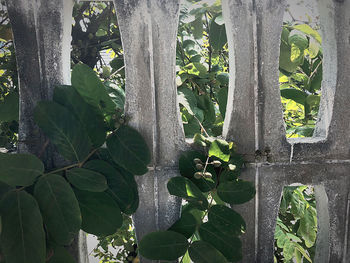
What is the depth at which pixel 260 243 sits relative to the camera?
84 cm

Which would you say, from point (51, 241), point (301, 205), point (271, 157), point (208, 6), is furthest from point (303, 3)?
point (51, 241)

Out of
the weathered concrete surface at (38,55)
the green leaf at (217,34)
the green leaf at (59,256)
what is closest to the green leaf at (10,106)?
the weathered concrete surface at (38,55)

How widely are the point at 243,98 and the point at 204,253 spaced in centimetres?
37

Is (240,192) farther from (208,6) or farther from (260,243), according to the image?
(208,6)

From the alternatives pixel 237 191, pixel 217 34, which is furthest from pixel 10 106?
pixel 217 34

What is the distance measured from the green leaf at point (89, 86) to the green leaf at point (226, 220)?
1.14ft

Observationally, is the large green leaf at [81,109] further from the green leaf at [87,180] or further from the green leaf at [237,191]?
the green leaf at [237,191]

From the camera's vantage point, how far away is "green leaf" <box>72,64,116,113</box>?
0.70 meters

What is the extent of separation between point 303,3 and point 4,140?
1010mm

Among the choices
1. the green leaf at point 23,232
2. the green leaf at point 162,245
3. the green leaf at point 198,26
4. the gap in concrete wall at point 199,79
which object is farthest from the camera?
the green leaf at point 198,26

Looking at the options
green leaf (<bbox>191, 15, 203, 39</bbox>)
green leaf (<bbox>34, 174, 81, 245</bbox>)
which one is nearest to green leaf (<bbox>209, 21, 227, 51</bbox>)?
green leaf (<bbox>191, 15, 203, 39</bbox>)

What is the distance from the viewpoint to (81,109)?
0.70 m

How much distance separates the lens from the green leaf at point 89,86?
0.70m

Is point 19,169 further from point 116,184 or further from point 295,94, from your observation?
point 295,94
